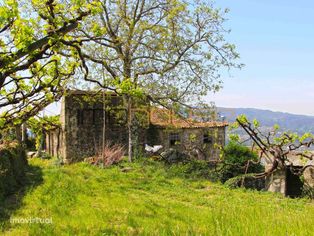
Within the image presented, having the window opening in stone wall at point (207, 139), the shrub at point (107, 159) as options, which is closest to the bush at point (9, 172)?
the shrub at point (107, 159)

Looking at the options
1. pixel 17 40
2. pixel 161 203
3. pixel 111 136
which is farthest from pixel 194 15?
pixel 17 40

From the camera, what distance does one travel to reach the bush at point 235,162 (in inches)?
852

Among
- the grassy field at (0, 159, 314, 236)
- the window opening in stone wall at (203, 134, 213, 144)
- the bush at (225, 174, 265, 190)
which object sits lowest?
the bush at (225, 174, 265, 190)

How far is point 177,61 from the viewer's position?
2736 centimetres

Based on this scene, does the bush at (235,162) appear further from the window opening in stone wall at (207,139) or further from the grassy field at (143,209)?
the window opening in stone wall at (207,139)

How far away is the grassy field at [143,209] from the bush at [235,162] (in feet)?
7.00

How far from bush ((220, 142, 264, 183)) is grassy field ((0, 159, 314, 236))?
2134 millimetres

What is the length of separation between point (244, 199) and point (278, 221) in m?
9.70

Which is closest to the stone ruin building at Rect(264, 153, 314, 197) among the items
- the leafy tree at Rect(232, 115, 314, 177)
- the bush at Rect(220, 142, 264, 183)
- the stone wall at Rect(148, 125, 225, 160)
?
the leafy tree at Rect(232, 115, 314, 177)

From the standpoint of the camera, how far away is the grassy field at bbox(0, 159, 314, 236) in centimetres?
549

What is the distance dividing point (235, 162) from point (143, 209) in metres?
11.7
